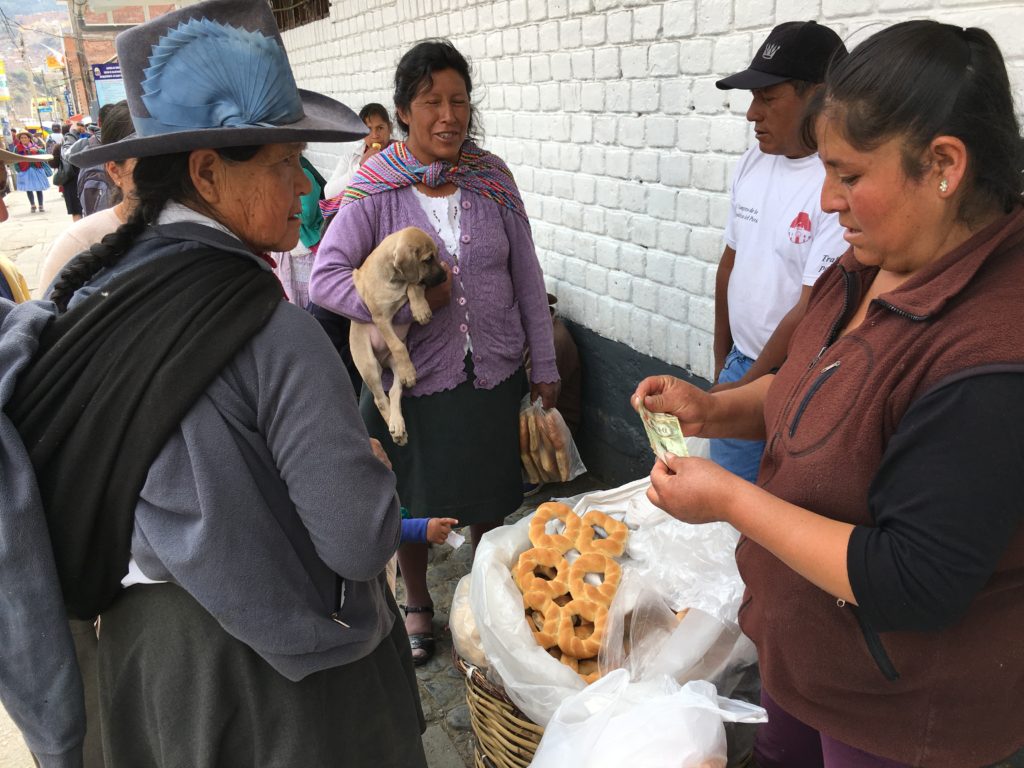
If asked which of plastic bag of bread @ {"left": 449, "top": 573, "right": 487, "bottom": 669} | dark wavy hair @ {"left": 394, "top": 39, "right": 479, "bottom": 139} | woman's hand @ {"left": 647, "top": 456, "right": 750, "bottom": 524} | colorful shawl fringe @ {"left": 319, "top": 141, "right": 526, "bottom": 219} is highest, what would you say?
dark wavy hair @ {"left": 394, "top": 39, "right": 479, "bottom": 139}

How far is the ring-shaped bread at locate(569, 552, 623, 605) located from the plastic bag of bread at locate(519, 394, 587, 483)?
998 millimetres

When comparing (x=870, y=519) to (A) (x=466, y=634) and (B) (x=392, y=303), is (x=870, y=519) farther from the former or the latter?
(B) (x=392, y=303)

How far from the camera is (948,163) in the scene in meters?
1.10

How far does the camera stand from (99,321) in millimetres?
1312

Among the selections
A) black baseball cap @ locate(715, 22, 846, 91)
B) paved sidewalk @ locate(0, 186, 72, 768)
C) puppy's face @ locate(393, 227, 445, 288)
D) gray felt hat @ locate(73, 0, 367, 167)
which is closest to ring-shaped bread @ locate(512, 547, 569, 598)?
puppy's face @ locate(393, 227, 445, 288)

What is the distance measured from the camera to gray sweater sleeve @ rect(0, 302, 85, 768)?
1253 millimetres

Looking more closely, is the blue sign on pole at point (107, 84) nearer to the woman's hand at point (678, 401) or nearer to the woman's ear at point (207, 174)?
the woman's ear at point (207, 174)

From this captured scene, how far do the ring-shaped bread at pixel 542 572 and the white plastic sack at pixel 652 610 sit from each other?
0.04 metres

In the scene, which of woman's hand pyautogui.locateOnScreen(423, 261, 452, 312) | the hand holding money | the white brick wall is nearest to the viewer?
the hand holding money

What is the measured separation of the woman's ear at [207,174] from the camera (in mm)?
1355

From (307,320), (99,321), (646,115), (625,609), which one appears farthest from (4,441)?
(646,115)

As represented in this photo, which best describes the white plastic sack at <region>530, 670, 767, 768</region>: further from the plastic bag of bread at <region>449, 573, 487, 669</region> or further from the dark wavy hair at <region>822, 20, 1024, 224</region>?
the dark wavy hair at <region>822, 20, 1024, 224</region>

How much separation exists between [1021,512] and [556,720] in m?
1.18

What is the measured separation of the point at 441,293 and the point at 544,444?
3.52 feet
